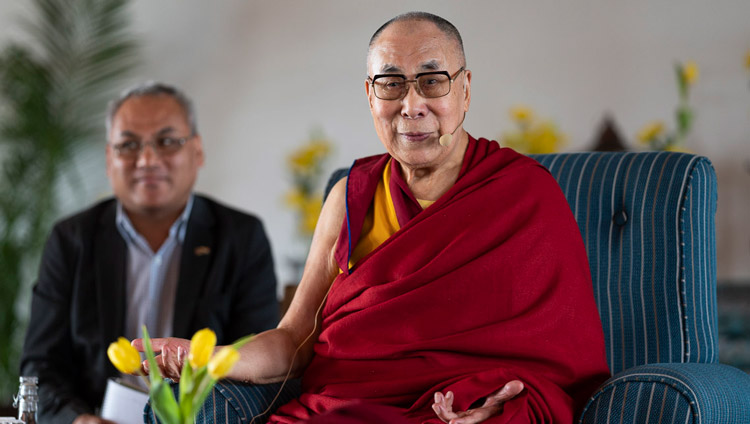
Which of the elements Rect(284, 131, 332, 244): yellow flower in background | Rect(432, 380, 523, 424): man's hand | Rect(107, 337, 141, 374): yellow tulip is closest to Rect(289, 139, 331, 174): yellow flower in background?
Rect(284, 131, 332, 244): yellow flower in background

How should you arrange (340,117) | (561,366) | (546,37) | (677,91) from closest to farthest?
(561,366) < (677,91) < (546,37) < (340,117)

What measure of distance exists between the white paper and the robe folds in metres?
0.42

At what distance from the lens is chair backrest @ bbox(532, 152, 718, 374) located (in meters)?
1.97

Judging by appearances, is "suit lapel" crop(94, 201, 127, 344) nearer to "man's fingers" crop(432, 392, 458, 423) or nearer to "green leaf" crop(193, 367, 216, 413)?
"man's fingers" crop(432, 392, 458, 423)

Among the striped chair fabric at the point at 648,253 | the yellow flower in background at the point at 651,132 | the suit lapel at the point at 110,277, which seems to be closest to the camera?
the striped chair fabric at the point at 648,253

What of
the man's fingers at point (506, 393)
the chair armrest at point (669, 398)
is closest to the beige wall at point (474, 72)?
the chair armrest at point (669, 398)

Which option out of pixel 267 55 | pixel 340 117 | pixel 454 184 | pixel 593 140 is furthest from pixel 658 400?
pixel 267 55

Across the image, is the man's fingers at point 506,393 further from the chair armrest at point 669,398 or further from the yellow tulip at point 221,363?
the yellow tulip at point 221,363

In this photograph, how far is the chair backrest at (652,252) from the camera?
197 centimetres

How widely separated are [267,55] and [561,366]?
10.6 ft

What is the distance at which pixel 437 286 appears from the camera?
5.70 feet

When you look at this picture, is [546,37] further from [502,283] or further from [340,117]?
[502,283]

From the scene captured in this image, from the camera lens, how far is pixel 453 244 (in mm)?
1758

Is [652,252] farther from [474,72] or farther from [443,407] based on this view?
[474,72]
